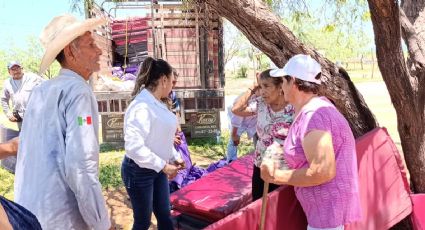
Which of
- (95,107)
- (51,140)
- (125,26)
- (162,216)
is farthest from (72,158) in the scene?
(125,26)

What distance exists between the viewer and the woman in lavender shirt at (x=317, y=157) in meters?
1.97

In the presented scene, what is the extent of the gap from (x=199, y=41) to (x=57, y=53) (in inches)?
217

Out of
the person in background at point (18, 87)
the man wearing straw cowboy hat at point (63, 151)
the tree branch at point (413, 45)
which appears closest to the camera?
the man wearing straw cowboy hat at point (63, 151)

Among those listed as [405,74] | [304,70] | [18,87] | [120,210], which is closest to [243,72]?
→ [18,87]

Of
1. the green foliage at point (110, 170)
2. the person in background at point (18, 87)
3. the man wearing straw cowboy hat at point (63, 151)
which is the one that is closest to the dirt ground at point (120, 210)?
the green foliage at point (110, 170)

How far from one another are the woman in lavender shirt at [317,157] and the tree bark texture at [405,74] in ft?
3.21

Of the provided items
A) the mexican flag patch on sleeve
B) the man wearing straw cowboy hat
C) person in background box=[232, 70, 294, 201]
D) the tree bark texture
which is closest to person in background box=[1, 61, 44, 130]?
person in background box=[232, 70, 294, 201]

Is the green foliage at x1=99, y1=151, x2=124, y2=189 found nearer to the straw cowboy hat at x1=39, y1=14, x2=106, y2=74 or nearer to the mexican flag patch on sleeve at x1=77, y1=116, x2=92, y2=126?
the straw cowboy hat at x1=39, y1=14, x2=106, y2=74

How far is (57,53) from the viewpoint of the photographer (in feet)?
6.29

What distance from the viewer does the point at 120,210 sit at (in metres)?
4.82

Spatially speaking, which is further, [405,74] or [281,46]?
[405,74]

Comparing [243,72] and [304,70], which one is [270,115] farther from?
[243,72]

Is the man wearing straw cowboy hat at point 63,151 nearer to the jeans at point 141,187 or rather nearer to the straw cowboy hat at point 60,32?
the straw cowboy hat at point 60,32

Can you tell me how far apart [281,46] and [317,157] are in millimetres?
1201
